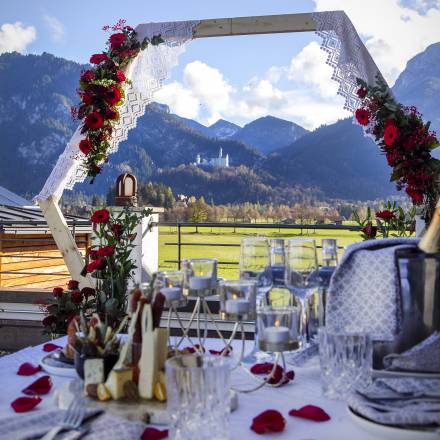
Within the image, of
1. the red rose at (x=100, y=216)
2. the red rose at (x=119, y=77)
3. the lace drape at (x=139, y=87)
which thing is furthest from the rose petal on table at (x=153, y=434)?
the lace drape at (x=139, y=87)

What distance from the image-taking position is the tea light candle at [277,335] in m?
0.94

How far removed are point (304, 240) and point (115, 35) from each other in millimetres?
2872

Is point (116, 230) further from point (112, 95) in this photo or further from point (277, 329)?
point (277, 329)

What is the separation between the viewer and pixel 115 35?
3.69 metres

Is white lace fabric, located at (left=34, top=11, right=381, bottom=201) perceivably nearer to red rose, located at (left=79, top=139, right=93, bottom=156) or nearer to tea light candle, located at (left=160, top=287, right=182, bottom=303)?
red rose, located at (left=79, top=139, right=93, bottom=156)

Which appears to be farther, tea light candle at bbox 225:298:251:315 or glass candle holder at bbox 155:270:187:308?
glass candle holder at bbox 155:270:187:308

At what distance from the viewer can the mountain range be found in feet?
43.6

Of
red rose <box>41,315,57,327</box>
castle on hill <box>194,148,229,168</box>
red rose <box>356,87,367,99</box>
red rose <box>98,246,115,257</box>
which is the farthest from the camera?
castle on hill <box>194,148,229,168</box>

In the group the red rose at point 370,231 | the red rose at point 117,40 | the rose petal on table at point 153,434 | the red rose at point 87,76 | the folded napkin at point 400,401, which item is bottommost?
the rose petal on table at point 153,434

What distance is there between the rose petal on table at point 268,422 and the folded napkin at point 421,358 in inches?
10.4

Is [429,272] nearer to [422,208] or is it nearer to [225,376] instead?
[225,376]

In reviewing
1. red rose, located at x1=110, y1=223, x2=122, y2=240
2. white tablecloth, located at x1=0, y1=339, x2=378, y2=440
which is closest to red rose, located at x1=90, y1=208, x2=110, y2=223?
red rose, located at x1=110, y1=223, x2=122, y2=240

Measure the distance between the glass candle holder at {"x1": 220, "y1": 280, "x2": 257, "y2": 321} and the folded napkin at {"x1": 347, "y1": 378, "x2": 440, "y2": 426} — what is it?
0.81 feet

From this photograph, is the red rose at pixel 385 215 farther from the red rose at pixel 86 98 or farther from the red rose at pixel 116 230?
the red rose at pixel 86 98
